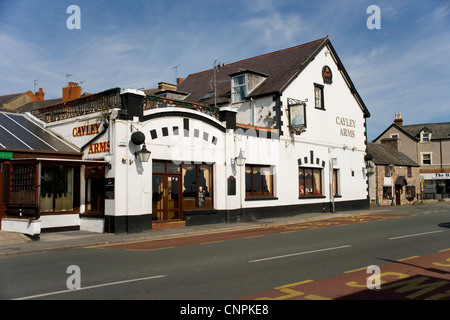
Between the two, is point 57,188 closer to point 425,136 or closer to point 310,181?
point 310,181

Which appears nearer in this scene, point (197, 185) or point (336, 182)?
point (197, 185)

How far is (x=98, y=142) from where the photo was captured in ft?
56.3

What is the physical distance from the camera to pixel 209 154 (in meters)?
19.6

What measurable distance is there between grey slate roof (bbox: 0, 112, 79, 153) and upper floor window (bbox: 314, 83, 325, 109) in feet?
50.5

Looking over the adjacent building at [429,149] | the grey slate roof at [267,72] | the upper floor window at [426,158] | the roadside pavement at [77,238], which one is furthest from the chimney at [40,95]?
the upper floor window at [426,158]

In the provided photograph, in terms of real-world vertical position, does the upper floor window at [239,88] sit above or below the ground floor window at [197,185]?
above

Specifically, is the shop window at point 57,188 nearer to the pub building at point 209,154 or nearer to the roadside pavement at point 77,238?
the pub building at point 209,154

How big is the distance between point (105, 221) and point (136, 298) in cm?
1070

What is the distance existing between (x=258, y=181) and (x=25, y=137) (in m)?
11.7

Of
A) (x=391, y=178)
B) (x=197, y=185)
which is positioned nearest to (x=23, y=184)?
(x=197, y=185)

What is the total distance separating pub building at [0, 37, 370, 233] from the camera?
16438 mm

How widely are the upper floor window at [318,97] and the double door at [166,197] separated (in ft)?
40.0

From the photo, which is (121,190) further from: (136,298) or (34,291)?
(136,298)

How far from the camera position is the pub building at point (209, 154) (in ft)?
53.9
